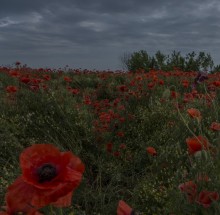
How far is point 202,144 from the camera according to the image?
2061 millimetres

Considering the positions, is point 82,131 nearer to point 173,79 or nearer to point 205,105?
point 205,105

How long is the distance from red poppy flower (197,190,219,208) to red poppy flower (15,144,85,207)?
56 cm

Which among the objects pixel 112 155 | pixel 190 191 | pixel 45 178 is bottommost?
pixel 112 155

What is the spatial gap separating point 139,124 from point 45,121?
1.13 meters

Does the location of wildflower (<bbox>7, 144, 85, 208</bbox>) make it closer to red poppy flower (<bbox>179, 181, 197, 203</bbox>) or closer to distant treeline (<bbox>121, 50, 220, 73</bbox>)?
red poppy flower (<bbox>179, 181, 197, 203</bbox>)

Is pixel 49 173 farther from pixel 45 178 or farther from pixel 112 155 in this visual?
pixel 112 155

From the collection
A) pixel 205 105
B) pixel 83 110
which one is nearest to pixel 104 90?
pixel 83 110

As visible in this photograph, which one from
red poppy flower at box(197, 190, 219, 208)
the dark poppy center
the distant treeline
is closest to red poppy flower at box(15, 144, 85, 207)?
the dark poppy center

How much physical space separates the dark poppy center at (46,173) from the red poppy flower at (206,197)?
2.04 feet

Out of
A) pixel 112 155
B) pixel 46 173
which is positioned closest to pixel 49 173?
pixel 46 173

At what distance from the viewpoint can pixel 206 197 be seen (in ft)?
5.64

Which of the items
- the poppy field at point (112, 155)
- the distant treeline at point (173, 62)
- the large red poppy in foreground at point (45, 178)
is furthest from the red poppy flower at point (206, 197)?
the distant treeline at point (173, 62)

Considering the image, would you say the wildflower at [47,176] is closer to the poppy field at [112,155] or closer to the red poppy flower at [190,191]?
the poppy field at [112,155]

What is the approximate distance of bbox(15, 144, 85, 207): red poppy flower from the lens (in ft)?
4.30
